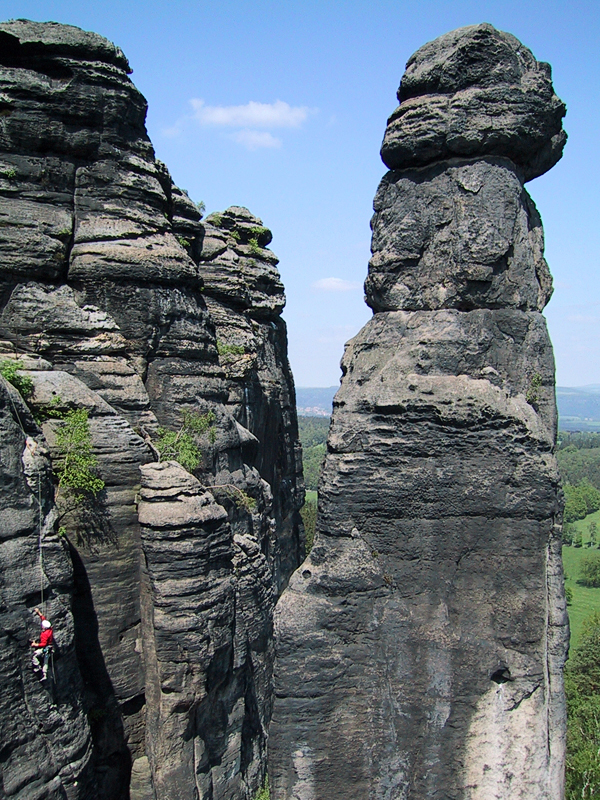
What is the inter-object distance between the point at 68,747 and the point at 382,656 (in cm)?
897

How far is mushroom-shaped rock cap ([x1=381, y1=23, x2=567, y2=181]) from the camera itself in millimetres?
8008

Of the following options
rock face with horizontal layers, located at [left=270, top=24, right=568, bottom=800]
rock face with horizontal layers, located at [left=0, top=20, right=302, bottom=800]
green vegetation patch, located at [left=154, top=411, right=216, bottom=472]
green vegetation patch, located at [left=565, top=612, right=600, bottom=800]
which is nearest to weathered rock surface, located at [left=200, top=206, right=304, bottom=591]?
green vegetation patch, located at [left=154, top=411, right=216, bottom=472]

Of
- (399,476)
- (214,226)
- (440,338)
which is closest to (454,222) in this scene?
(440,338)

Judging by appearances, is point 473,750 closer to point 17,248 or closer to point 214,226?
point 17,248

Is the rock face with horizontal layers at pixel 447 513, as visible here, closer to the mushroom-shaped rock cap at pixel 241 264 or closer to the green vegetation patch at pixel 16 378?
the green vegetation patch at pixel 16 378

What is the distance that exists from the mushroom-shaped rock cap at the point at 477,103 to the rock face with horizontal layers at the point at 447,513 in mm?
24

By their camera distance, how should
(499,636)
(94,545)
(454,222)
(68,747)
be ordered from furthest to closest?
(94,545), (68,747), (454,222), (499,636)

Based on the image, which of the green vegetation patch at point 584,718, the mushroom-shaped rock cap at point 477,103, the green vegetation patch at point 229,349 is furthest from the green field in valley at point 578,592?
the mushroom-shaped rock cap at point 477,103

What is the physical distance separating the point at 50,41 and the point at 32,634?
14520 mm

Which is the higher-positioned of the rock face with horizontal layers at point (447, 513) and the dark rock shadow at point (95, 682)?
the rock face with horizontal layers at point (447, 513)

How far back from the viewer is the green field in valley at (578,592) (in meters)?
60.3

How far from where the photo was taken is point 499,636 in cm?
758

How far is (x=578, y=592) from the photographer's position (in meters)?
74.3

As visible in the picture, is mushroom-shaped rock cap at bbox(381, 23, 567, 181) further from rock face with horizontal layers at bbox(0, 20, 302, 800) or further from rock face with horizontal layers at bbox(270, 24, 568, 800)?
rock face with horizontal layers at bbox(0, 20, 302, 800)
